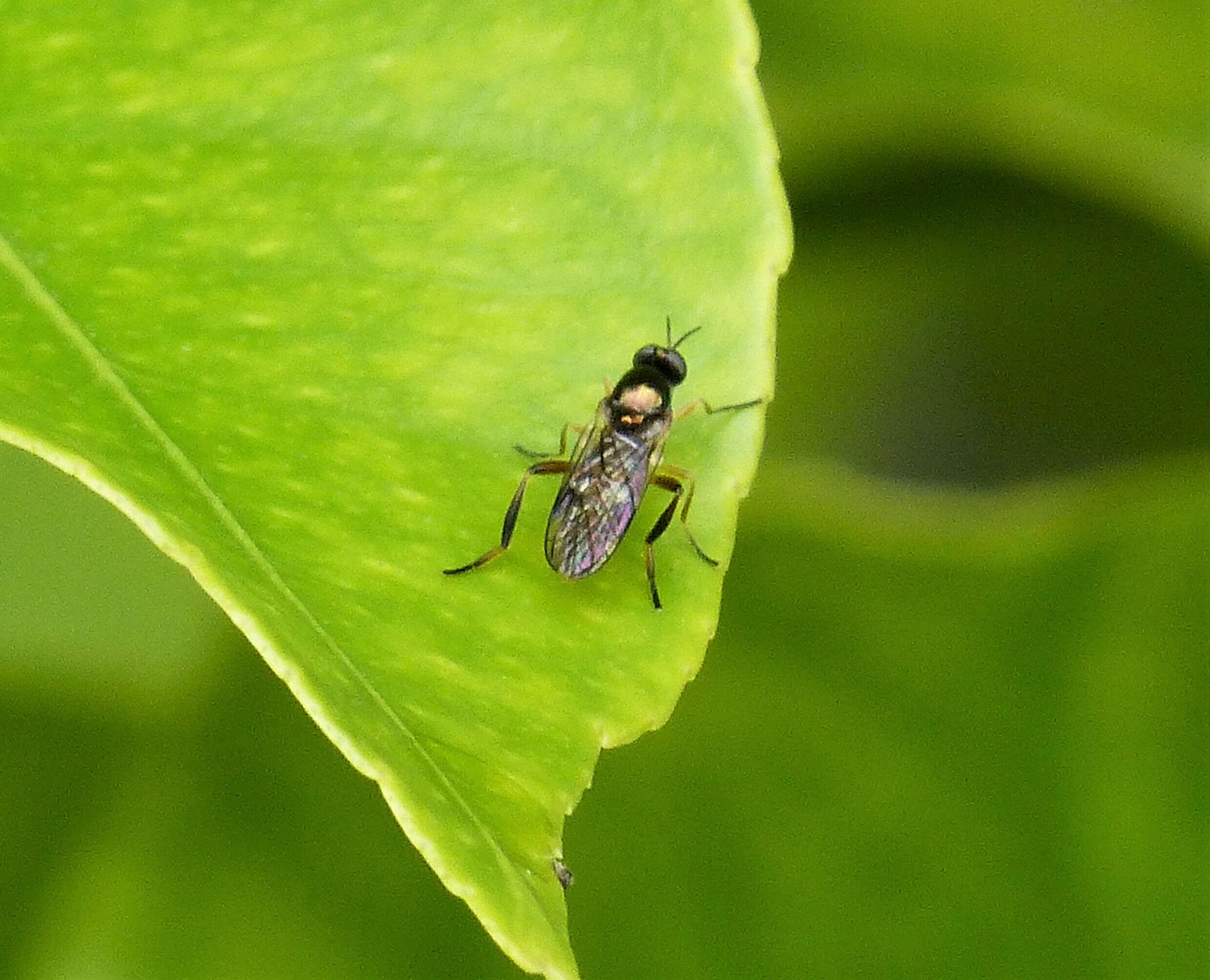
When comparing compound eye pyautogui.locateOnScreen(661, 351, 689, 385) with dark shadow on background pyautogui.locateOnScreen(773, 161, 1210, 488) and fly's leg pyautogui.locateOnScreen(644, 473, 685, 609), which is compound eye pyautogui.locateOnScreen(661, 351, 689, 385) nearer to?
fly's leg pyautogui.locateOnScreen(644, 473, 685, 609)

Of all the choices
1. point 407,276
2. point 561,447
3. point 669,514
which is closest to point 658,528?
point 669,514

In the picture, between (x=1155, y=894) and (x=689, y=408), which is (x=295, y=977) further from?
(x=1155, y=894)

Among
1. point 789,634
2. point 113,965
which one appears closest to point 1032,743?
point 789,634

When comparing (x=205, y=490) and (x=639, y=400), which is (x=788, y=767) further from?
(x=205, y=490)

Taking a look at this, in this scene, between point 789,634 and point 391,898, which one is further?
point 789,634

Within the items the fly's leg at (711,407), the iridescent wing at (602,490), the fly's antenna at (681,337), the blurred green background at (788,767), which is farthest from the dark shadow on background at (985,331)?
the fly's antenna at (681,337)

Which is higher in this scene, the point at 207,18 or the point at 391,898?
the point at 207,18
